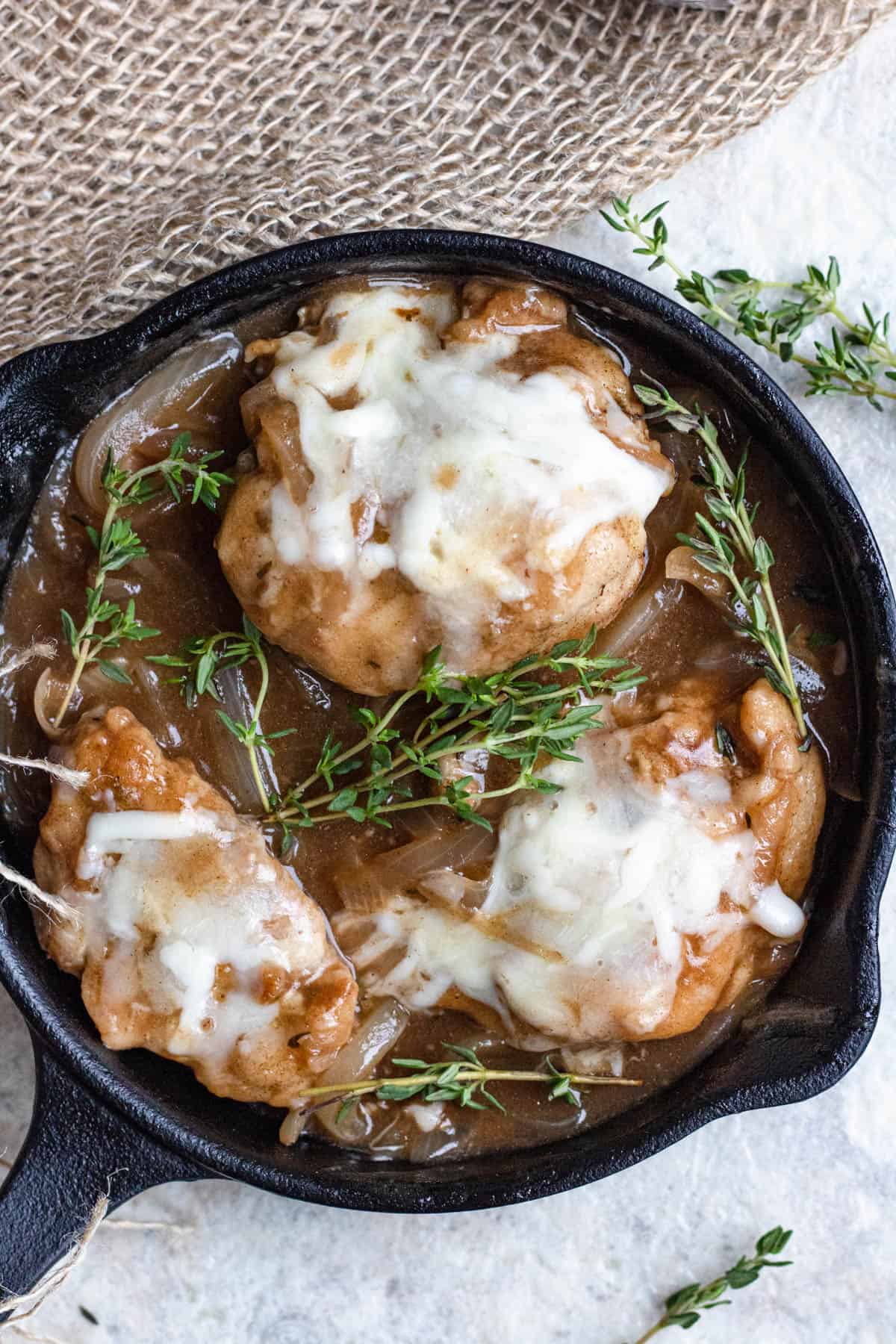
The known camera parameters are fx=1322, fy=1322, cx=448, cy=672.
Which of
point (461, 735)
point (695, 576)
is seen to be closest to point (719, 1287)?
point (461, 735)

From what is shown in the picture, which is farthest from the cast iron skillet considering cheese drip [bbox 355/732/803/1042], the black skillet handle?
cheese drip [bbox 355/732/803/1042]

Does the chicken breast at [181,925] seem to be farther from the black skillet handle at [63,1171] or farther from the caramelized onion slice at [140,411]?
the caramelized onion slice at [140,411]

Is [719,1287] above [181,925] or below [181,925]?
below

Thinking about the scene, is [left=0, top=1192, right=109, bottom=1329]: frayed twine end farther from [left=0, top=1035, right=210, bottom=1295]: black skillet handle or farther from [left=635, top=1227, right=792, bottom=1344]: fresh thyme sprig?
[left=635, top=1227, right=792, bottom=1344]: fresh thyme sprig

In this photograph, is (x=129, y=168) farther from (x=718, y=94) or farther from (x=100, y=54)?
(x=718, y=94)

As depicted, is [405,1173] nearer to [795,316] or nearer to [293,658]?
[293,658]

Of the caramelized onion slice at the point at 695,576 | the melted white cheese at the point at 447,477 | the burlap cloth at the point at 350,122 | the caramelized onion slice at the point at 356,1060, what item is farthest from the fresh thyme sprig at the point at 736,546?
the caramelized onion slice at the point at 356,1060
